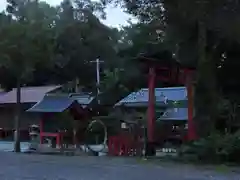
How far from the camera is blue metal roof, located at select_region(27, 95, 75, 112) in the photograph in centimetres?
3191

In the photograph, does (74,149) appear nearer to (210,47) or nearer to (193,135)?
(193,135)

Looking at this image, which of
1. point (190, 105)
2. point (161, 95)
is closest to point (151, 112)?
point (190, 105)

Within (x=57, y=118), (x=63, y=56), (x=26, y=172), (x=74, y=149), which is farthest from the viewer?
(x=63, y=56)

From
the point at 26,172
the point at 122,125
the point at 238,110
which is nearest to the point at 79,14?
the point at 122,125

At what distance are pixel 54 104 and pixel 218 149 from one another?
1703cm

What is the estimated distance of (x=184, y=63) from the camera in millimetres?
20938

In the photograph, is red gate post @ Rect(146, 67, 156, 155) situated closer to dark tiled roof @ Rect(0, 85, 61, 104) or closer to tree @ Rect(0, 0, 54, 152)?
tree @ Rect(0, 0, 54, 152)

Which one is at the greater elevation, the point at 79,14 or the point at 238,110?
the point at 79,14

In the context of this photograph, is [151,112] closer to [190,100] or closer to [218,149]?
[190,100]

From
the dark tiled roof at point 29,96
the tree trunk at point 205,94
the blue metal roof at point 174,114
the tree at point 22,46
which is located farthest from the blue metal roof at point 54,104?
the tree trunk at point 205,94

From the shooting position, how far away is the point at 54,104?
3269 cm

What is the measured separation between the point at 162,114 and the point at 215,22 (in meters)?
15.1

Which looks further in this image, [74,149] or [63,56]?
[63,56]

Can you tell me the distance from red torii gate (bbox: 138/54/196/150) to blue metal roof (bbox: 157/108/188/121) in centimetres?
814
